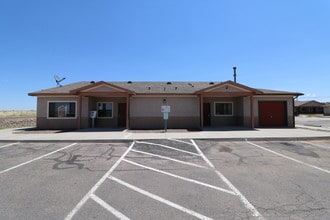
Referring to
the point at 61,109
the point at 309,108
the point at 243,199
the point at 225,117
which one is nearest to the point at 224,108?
the point at 225,117

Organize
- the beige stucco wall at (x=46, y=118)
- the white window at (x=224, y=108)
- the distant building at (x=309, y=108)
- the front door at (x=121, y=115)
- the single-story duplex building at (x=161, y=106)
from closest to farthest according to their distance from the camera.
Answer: the single-story duplex building at (x=161, y=106)
the beige stucco wall at (x=46, y=118)
the front door at (x=121, y=115)
the white window at (x=224, y=108)
the distant building at (x=309, y=108)

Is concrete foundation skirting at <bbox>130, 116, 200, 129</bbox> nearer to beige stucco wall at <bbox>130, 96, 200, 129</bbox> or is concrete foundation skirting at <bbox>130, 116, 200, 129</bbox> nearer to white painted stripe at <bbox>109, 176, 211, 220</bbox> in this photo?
beige stucco wall at <bbox>130, 96, 200, 129</bbox>

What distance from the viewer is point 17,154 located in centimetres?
822

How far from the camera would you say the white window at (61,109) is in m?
17.4

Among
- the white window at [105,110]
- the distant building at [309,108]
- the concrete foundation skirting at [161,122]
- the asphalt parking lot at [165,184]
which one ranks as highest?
the distant building at [309,108]

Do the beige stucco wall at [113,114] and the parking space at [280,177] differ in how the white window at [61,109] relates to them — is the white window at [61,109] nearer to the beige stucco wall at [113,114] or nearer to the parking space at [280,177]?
the beige stucco wall at [113,114]

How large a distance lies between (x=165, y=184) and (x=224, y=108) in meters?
15.2

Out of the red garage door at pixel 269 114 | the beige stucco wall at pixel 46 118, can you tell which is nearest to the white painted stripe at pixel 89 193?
the beige stucco wall at pixel 46 118

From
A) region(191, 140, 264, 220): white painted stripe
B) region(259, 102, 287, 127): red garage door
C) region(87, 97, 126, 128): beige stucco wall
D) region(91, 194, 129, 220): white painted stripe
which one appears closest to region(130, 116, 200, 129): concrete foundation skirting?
region(87, 97, 126, 128): beige stucco wall

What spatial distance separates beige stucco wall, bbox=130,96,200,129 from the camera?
1783 cm

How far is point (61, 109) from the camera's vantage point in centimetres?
1750

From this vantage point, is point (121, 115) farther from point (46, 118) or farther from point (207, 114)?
point (207, 114)

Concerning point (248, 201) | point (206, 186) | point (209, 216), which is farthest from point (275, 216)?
point (206, 186)

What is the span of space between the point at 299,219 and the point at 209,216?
1395mm
